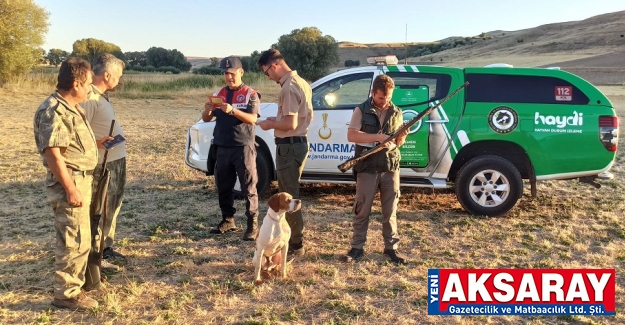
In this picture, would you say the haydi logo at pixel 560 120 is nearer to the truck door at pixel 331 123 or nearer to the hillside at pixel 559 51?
the truck door at pixel 331 123

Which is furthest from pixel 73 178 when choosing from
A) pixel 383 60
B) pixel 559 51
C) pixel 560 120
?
pixel 559 51

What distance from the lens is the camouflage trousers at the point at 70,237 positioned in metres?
3.20

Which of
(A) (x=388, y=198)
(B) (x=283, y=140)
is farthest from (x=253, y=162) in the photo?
(A) (x=388, y=198)

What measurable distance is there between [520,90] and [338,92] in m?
2.26

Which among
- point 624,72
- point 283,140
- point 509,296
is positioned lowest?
point 509,296

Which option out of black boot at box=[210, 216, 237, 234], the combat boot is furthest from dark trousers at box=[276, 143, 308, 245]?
the combat boot

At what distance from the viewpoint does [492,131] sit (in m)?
5.63

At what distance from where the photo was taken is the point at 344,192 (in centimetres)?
700

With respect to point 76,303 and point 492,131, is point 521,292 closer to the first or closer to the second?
point 492,131

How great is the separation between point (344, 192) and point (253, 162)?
92.9 inches

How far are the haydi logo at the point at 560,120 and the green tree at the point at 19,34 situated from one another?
26717mm

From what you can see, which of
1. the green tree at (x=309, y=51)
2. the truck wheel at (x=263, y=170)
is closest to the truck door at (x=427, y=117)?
the truck wheel at (x=263, y=170)

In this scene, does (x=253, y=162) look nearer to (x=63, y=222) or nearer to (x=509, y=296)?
(x=63, y=222)

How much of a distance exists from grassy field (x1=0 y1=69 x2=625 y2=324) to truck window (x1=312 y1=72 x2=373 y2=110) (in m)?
1.37
